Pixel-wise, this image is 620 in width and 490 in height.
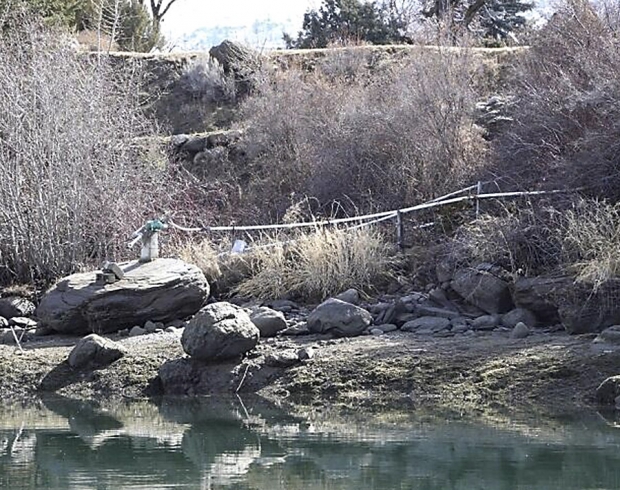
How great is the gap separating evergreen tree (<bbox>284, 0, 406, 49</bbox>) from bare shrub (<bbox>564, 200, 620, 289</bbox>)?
77.6 ft

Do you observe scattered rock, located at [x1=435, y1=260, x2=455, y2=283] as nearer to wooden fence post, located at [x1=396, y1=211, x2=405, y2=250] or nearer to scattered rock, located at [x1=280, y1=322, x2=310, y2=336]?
wooden fence post, located at [x1=396, y1=211, x2=405, y2=250]

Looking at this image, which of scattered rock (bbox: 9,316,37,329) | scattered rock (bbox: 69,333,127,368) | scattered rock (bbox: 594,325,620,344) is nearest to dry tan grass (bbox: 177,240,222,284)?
scattered rock (bbox: 9,316,37,329)

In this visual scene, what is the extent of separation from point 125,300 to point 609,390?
677 centimetres

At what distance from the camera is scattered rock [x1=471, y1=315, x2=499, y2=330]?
1566cm

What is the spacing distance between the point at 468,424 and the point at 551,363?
2093mm

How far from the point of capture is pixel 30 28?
2125cm

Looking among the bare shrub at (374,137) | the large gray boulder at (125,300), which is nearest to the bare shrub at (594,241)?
the bare shrub at (374,137)

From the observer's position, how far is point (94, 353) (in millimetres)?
15148

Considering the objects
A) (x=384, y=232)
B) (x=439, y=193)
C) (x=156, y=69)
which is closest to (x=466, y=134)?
(x=439, y=193)

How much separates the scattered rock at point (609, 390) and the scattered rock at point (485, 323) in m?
2.84

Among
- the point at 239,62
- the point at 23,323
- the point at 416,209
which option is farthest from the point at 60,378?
the point at 239,62

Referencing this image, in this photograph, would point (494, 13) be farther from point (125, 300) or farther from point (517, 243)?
point (125, 300)

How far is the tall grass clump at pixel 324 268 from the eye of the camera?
1772 centimetres

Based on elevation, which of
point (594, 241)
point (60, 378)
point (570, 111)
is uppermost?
point (570, 111)
